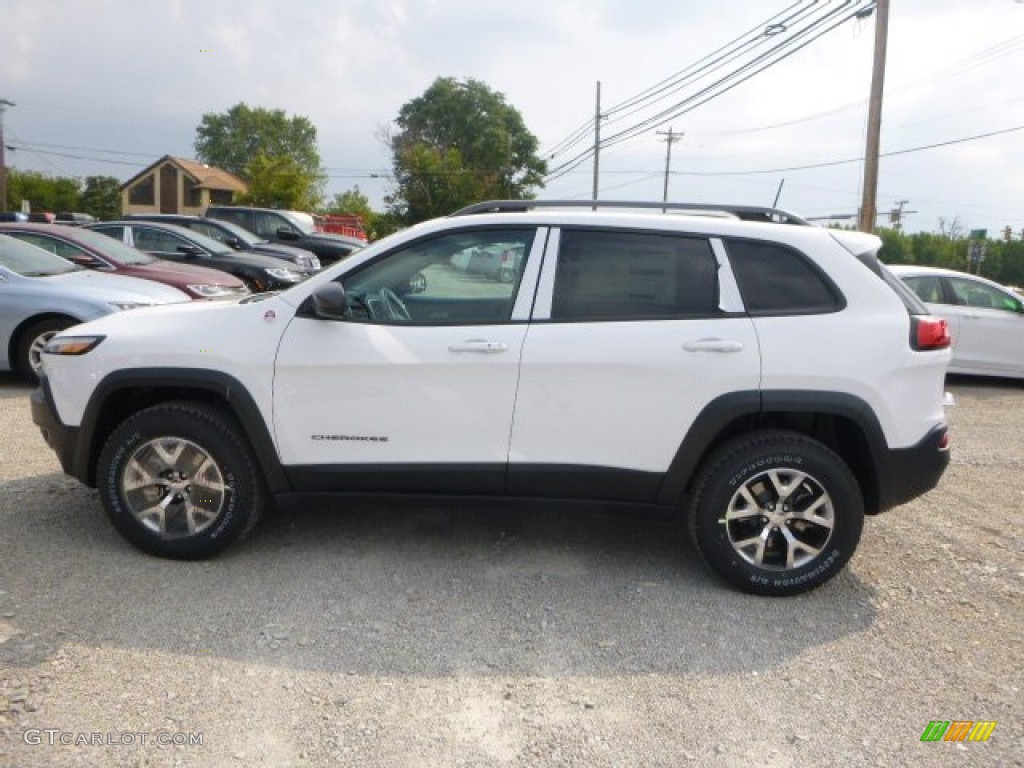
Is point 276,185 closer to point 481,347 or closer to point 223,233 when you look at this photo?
point 223,233

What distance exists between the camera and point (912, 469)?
3.78 metres

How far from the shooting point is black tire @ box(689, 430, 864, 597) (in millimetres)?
3748

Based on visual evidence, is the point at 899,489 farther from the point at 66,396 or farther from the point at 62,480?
the point at 62,480

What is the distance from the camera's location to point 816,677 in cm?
320

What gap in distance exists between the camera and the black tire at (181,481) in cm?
393

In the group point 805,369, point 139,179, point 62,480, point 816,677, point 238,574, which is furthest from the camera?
point 139,179

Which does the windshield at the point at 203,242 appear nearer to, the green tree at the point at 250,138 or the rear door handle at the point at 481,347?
the rear door handle at the point at 481,347

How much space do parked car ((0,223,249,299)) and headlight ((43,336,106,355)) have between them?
502 cm

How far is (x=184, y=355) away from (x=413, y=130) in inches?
2808

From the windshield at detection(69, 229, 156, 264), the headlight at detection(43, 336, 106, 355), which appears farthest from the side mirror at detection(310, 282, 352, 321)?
the windshield at detection(69, 229, 156, 264)

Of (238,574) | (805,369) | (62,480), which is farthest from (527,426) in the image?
(62,480)

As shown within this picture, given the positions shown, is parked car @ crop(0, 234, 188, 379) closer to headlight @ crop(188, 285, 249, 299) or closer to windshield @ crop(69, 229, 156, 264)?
headlight @ crop(188, 285, 249, 299)

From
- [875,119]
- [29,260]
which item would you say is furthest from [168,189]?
[29,260]

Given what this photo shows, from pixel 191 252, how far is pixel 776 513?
10.6 metres
